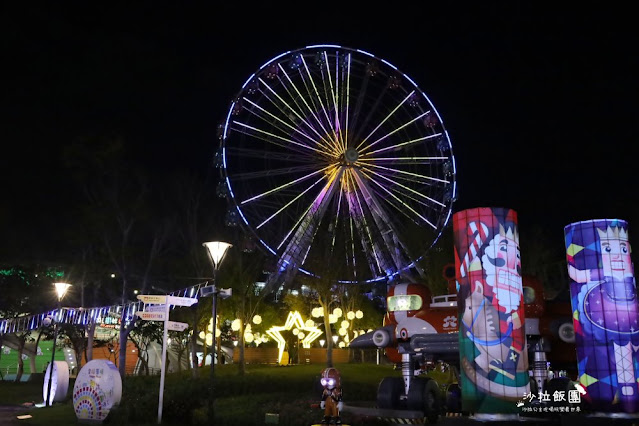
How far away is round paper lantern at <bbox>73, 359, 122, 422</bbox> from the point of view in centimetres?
1759

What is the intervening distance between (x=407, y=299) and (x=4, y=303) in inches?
1271

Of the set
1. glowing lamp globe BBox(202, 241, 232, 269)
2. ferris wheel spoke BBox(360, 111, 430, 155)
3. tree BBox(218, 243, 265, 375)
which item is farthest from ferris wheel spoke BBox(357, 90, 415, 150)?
glowing lamp globe BBox(202, 241, 232, 269)

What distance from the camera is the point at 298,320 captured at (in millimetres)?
46406

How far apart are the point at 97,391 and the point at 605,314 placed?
14.0m

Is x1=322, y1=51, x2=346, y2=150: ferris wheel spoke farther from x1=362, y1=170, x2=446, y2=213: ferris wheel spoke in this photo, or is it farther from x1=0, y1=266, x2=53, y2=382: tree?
x1=0, y1=266, x2=53, y2=382: tree

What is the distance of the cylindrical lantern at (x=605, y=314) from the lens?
47.5ft

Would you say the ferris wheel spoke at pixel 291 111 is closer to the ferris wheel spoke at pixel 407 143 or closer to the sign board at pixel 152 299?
the ferris wheel spoke at pixel 407 143

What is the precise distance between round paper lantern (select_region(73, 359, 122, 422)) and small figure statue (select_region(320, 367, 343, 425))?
6.27m

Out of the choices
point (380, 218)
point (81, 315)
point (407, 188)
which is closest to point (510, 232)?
point (81, 315)

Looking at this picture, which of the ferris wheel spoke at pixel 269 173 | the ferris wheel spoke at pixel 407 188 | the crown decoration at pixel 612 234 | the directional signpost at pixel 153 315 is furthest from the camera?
the ferris wheel spoke at pixel 407 188

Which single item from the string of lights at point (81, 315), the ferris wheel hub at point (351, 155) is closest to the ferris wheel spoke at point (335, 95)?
the ferris wheel hub at point (351, 155)

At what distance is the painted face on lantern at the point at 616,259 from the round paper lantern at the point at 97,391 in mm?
13835

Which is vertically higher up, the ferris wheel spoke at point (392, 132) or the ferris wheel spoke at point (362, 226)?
the ferris wheel spoke at point (392, 132)

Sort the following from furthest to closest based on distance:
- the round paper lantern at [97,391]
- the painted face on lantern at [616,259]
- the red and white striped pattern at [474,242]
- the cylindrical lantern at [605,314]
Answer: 1. the round paper lantern at [97,391]
2. the painted face on lantern at [616,259]
3. the cylindrical lantern at [605,314]
4. the red and white striped pattern at [474,242]
